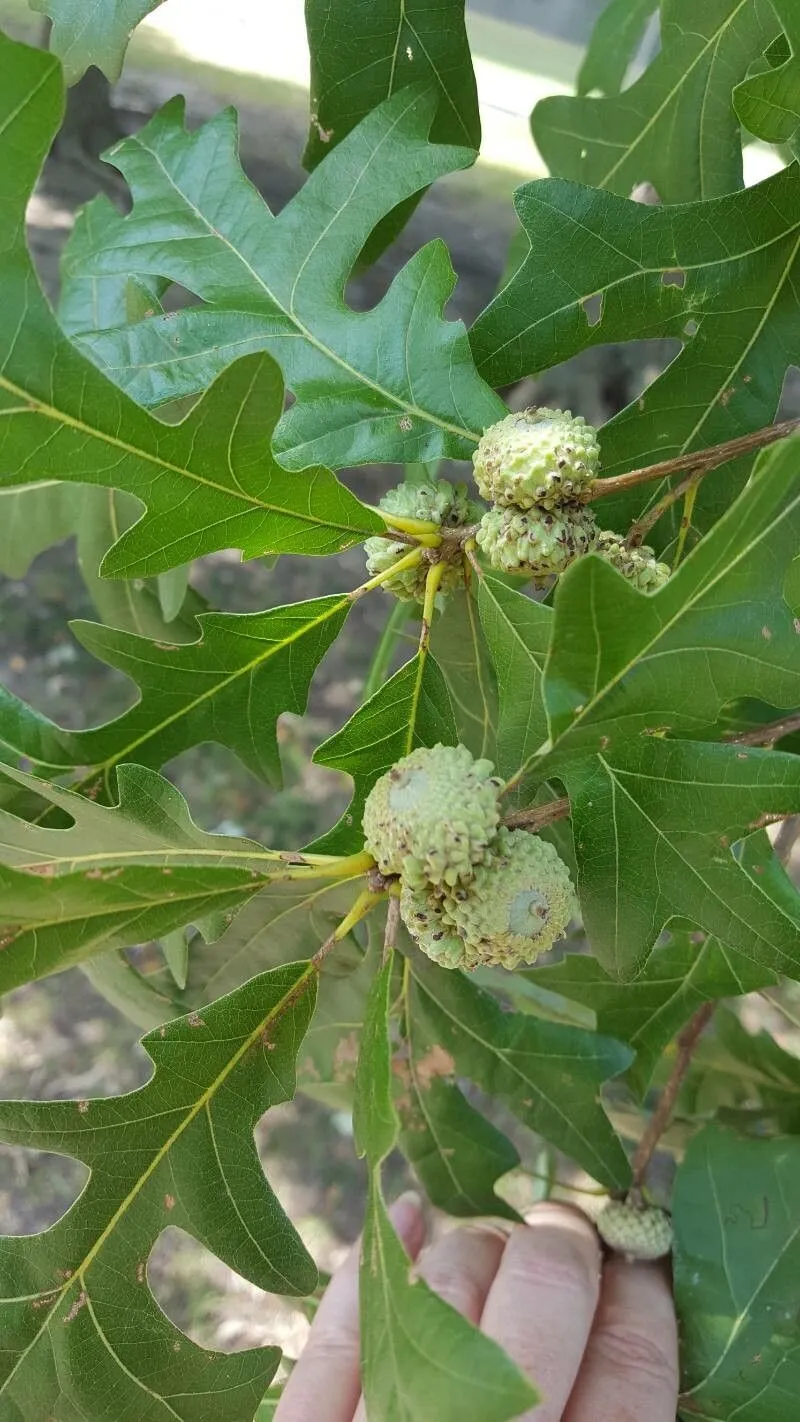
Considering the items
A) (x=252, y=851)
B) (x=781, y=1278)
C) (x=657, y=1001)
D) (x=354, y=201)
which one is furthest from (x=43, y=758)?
(x=781, y=1278)

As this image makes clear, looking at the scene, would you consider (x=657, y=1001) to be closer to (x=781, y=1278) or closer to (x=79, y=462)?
(x=781, y=1278)

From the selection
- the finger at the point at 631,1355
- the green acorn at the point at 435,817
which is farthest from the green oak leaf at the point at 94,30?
the finger at the point at 631,1355

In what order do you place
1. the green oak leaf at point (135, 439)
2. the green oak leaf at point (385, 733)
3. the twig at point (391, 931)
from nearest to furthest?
the green oak leaf at point (135, 439), the twig at point (391, 931), the green oak leaf at point (385, 733)

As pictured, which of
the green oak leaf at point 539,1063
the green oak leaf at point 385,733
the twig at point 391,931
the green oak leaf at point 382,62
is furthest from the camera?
the green oak leaf at point 539,1063

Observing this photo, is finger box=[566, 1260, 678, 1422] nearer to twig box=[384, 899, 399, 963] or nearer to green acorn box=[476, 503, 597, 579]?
twig box=[384, 899, 399, 963]

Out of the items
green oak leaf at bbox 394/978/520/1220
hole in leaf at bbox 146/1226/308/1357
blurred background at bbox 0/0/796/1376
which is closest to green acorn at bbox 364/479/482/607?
green oak leaf at bbox 394/978/520/1220

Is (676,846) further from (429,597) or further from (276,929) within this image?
(276,929)

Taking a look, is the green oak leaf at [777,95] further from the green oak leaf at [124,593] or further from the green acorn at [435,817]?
the green oak leaf at [124,593]

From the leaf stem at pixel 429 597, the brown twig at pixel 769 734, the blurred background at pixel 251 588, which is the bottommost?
the blurred background at pixel 251 588
